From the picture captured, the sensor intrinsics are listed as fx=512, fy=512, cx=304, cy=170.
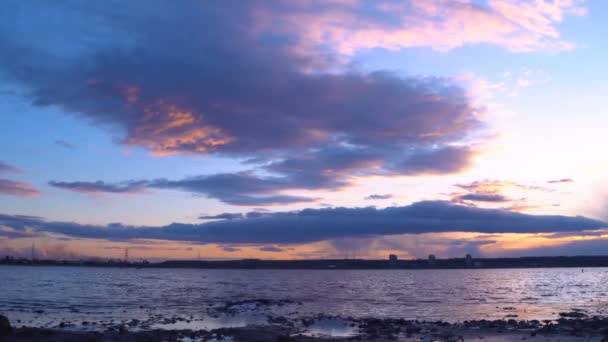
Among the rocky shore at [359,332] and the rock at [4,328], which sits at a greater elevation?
the rock at [4,328]

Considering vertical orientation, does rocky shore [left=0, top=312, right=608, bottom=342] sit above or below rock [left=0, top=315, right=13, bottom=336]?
below

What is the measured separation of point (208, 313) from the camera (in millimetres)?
52125

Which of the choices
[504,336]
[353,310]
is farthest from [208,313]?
[504,336]

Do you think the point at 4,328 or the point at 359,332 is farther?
the point at 359,332

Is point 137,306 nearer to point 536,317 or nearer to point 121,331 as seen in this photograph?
point 121,331

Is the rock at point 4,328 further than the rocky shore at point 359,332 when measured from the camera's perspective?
No

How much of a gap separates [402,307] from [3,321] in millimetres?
41883

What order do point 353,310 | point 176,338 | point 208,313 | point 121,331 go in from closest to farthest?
point 176,338
point 121,331
point 208,313
point 353,310

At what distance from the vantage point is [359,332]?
3703 centimetres

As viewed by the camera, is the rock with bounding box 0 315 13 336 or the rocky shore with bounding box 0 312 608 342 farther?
the rocky shore with bounding box 0 312 608 342

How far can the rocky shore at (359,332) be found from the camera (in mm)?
32156

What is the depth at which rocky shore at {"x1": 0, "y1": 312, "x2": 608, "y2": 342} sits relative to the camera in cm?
3216

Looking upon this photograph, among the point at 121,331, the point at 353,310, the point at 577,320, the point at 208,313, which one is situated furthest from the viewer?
the point at 353,310

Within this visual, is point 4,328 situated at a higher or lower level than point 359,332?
higher
